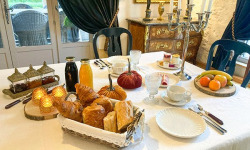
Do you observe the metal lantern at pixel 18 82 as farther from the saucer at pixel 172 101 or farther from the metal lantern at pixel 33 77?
the saucer at pixel 172 101

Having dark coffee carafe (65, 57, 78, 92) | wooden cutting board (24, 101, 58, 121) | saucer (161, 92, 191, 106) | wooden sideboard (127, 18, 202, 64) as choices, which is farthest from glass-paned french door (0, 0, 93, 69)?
saucer (161, 92, 191, 106)

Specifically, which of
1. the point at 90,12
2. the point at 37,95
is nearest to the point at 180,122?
the point at 37,95

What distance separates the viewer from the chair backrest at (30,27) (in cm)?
267

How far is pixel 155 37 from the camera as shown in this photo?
2.76m

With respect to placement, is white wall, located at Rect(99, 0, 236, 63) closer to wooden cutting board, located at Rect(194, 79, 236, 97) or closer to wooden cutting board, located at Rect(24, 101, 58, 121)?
wooden cutting board, located at Rect(194, 79, 236, 97)

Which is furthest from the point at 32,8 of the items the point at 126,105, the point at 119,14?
the point at 126,105

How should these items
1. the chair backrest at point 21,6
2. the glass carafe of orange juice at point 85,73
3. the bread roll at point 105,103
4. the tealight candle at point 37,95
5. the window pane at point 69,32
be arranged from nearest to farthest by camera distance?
1. the bread roll at point 105,103
2. the tealight candle at point 37,95
3. the glass carafe of orange juice at point 85,73
4. the chair backrest at point 21,6
5. the window pane at point 69,32

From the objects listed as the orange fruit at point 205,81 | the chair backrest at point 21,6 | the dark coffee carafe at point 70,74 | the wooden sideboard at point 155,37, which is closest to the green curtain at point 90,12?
the wooden sideboard at point 155,37

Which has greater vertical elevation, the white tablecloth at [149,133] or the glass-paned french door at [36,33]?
the glass-paned french door at [36,33]

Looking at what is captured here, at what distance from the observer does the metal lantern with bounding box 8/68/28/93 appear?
99cm

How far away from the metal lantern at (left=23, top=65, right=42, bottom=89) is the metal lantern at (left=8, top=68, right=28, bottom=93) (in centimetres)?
2

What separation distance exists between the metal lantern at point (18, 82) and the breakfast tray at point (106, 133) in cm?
43

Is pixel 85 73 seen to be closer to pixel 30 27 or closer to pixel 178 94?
pixel 178 94

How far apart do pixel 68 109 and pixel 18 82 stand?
1.59 ft
